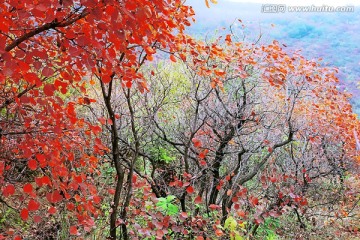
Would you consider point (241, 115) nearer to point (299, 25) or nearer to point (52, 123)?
point (52, 123)

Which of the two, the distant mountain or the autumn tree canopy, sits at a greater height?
the distant mountain

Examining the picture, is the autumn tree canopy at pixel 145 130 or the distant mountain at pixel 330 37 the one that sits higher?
the distant mountain at pixel 330 37

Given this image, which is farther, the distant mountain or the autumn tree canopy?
the distant mountain

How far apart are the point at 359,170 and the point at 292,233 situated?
217 inches

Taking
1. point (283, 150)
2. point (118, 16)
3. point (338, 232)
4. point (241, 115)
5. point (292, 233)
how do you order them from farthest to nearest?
point (283, 150) < point (338, 232) < point (292, 233) < point (241, 115) < point (118, 16)

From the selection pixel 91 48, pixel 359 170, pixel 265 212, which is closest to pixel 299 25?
pixel 359 170

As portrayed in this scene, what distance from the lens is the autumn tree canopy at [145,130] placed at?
215 cm

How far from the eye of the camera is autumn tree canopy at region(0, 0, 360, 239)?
2152 millimetres

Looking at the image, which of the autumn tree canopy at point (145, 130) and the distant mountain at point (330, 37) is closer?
the autumn tree canopy at point (145, 130)

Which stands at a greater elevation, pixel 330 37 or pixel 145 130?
pixel 330 37

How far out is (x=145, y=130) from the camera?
4.37 meters

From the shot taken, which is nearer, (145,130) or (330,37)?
(145,130)

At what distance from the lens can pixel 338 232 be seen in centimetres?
710

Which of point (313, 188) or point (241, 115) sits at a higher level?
point (241, 115)
